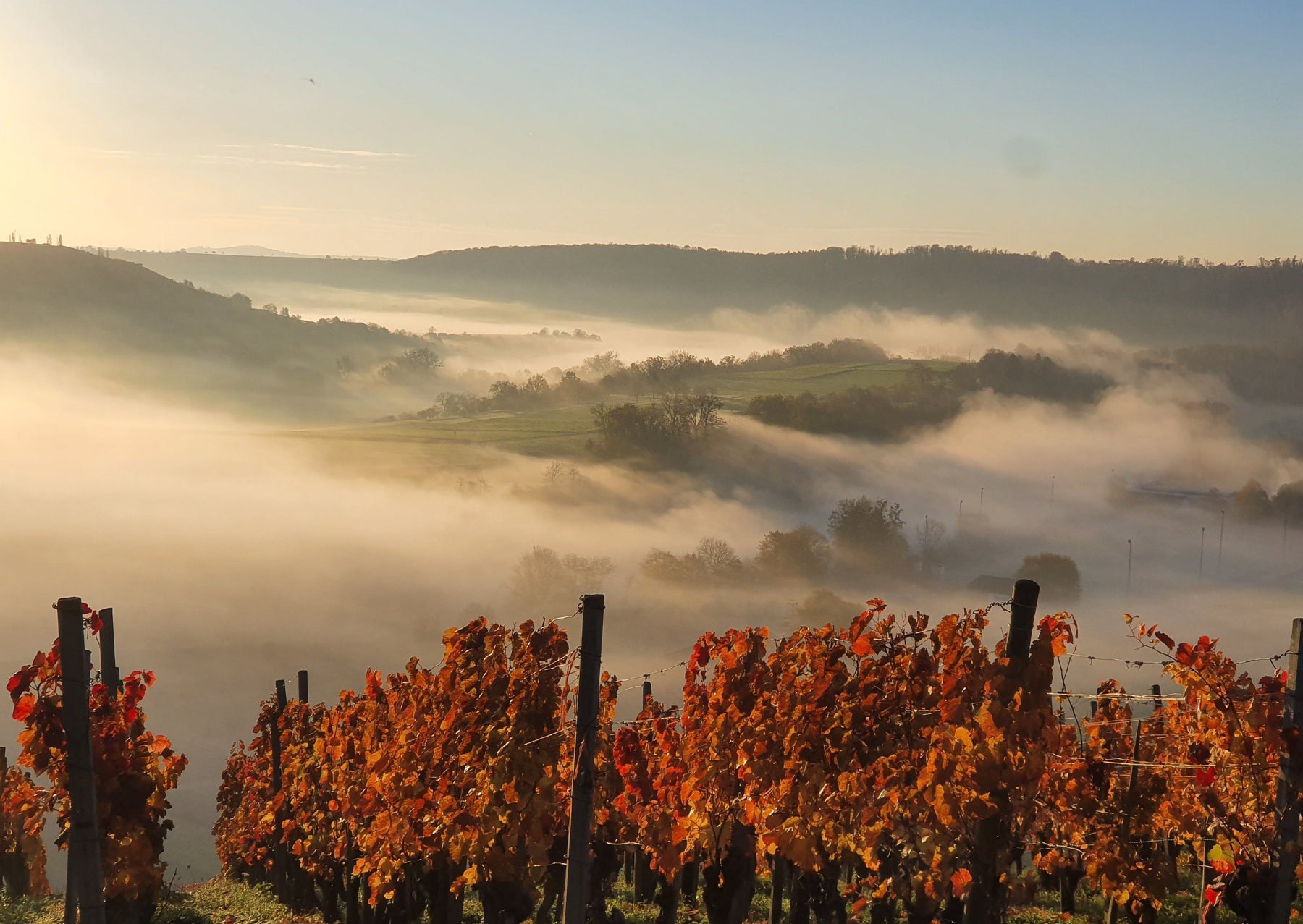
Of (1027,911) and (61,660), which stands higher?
(61,660)

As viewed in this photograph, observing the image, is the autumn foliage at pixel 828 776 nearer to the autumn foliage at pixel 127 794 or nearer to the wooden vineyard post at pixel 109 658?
the autumn foliage at pixel 127 794

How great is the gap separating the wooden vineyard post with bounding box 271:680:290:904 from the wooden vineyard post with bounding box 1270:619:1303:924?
22.5 meters

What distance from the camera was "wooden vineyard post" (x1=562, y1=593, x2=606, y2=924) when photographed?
1270 cm

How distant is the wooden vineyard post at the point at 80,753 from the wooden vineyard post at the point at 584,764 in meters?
5.14

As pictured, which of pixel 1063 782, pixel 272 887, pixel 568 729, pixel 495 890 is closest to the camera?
pixel 568 729

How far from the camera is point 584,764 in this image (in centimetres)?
1290

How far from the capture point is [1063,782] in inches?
799

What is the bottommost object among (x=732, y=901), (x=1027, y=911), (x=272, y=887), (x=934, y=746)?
(x=272, y=887)

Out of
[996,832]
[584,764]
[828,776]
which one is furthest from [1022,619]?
[828,776]

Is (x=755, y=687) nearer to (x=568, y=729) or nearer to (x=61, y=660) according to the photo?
(x=568, y=729)

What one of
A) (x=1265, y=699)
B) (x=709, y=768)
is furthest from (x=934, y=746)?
(x=709, y=768)

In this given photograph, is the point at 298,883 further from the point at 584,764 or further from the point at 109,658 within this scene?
the point at 584,764

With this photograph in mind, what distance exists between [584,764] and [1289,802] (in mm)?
7586

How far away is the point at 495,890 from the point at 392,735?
4.65 m
